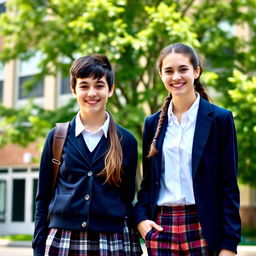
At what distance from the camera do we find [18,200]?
23016mm

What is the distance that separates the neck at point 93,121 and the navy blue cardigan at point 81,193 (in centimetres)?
10

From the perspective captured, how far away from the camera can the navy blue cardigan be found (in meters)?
3.43

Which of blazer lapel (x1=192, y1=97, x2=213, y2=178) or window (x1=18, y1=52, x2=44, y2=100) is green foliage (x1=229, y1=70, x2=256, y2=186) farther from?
window (x1=18, y1=52, x2=44, y2=100)

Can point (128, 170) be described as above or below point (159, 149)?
below

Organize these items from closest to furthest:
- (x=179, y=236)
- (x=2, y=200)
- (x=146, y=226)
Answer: (x=179, y=236)
(x=146, y=226)
(x=2, y=200)

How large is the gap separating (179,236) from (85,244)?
23.3 inches

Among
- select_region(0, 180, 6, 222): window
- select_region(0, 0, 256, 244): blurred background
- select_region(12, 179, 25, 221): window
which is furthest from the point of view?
select_region(0, 180, 6, 222): window

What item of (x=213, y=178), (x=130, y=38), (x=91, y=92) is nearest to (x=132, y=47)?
(x=130, y=38)

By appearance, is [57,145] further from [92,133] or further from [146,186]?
[146,186]

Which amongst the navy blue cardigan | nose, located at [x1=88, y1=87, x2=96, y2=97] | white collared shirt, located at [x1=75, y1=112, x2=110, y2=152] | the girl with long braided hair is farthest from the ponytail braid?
nose, located at [x1=88, y1=87, x2=96, y2=97]

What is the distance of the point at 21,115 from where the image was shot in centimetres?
1416

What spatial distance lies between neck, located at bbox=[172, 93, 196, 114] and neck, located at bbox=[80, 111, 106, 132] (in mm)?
506

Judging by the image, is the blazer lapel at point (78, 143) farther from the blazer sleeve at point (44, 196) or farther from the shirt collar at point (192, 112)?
the shirt collar at point (192, 112)

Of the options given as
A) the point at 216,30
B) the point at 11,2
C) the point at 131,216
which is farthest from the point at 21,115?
the point at 131,216
